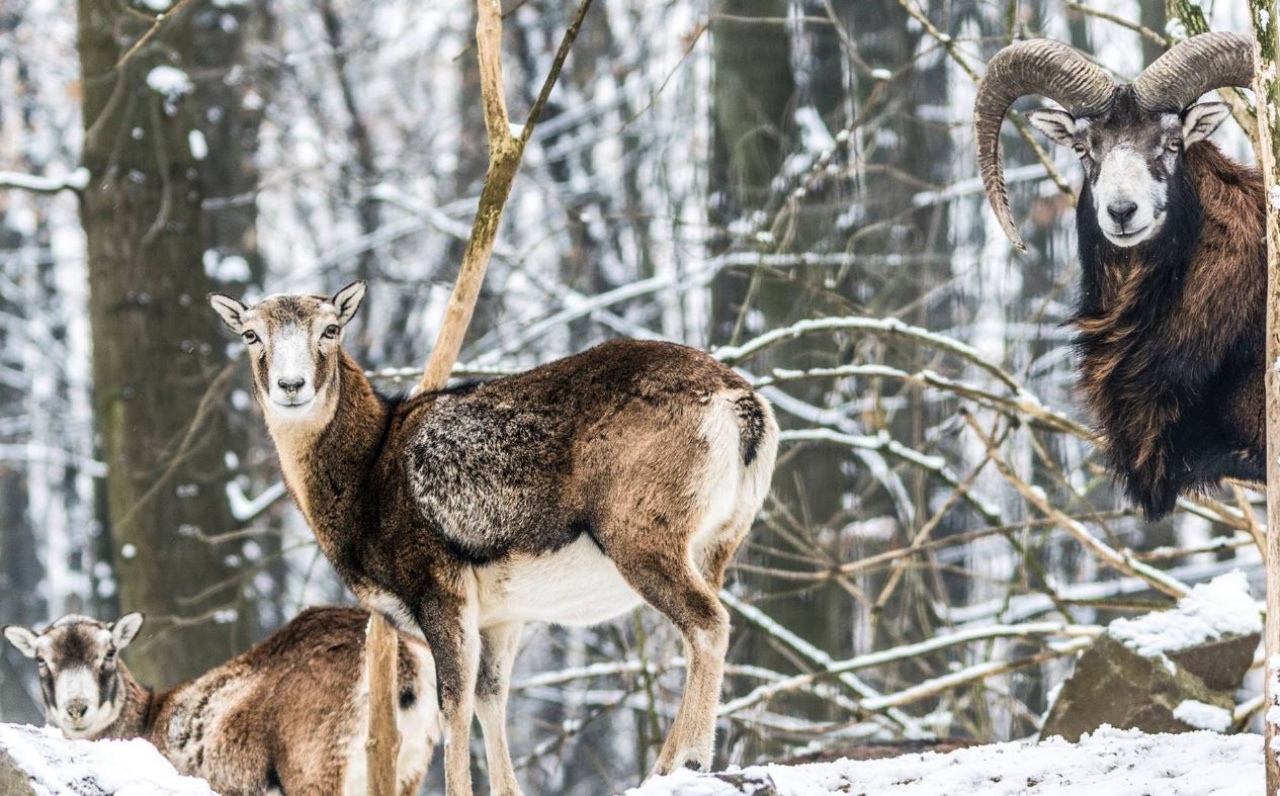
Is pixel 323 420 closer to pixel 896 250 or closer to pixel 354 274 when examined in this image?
pixel 896 250

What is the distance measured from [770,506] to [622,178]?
21.6 feet

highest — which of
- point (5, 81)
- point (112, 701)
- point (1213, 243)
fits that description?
point (5, 81)

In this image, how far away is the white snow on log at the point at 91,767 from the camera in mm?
5492

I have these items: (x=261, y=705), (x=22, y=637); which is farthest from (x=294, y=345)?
(x=22, y=637)

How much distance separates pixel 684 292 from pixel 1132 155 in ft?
23.4

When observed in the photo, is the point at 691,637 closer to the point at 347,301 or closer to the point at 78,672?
the point at 347,301

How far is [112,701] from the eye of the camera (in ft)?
26.7

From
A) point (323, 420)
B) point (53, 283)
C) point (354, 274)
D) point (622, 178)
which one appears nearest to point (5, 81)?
point (53, 283)

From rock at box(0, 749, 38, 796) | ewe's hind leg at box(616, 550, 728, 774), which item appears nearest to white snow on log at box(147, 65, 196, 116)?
rock at box(0, 749, 38, 796)

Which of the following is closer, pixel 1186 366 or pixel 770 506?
pixel 1186 366

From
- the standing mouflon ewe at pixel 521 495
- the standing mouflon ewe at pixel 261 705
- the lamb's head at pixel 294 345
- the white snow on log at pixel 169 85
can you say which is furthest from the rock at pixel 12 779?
the white snow on log at pixel 169 85

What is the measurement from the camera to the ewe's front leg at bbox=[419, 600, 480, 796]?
6039 mm

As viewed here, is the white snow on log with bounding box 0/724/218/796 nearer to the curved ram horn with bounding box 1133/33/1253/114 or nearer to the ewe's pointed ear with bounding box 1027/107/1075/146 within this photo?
the ewe's pointed ear with bounding box 1027/107/1075/146

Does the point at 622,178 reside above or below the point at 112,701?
above
